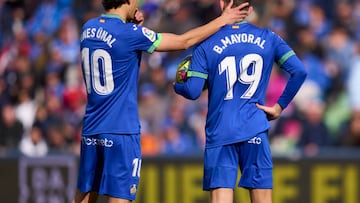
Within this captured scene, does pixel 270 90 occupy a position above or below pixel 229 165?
above

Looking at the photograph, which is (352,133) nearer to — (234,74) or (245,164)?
(245,164)

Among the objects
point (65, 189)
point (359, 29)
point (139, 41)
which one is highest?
point (359, 29)

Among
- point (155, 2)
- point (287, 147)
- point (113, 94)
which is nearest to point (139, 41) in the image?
point (113, 94)

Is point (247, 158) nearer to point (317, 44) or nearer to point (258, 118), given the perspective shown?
point (258, 118)

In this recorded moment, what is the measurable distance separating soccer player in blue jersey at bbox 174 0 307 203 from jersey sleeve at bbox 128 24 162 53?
38 cm

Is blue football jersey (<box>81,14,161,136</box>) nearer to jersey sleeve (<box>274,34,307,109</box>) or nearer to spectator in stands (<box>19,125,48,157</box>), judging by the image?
jersey sleeve (<box>274,34,307,109</box>)

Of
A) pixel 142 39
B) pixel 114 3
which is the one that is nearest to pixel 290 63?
pixel 142 39

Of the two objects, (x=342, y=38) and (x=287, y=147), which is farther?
(x=342, y=38)

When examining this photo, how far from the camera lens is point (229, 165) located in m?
9.46

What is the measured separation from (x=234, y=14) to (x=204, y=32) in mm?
299

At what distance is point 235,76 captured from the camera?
370 inches

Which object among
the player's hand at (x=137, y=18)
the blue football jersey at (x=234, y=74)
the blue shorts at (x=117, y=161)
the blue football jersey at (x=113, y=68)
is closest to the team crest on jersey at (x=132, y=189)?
the blue shorts at (x=117, y=161)

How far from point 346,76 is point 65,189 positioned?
4.73 meters

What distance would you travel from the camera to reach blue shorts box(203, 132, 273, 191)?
9445mm
